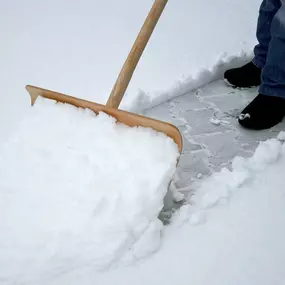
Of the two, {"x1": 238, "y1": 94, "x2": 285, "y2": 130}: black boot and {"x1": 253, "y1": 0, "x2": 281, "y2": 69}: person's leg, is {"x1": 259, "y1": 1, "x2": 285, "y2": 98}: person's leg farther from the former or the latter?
{"x1": 253, "y1": 0, "x2": 281, "y2": 69}: person's leg

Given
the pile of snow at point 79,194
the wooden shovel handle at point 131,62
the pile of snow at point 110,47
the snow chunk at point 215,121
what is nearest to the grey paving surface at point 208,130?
the snow chunk at point 215,121

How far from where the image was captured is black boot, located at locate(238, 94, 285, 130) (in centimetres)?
172

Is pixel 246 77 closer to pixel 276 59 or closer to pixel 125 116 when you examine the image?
pixel 276 59

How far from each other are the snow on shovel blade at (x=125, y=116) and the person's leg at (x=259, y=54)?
1.00 m

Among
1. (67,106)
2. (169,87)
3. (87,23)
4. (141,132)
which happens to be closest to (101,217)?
(141,132)

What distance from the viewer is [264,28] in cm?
201

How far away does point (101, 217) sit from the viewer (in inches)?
44.5

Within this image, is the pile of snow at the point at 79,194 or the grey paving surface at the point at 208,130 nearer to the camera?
the pile of snow at the point at 79,194

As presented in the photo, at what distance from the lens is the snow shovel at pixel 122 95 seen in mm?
1245

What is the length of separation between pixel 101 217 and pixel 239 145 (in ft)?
2.52

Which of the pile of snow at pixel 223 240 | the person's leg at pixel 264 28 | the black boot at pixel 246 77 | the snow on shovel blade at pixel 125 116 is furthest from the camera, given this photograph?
the black boot at pixel 246 77

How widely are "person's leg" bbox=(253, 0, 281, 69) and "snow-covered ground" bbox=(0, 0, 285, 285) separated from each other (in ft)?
0.61

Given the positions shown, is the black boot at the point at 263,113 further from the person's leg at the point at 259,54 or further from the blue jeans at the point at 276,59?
the person's leg at the point at 259,54

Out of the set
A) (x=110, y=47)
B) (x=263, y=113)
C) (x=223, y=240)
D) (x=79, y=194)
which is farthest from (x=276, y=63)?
(x=110, y=47)
